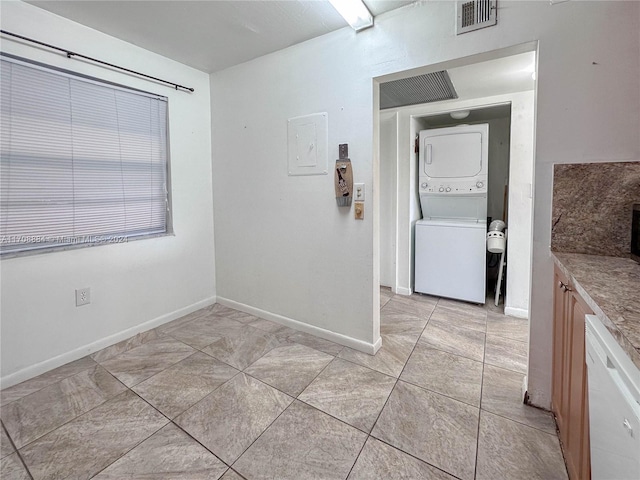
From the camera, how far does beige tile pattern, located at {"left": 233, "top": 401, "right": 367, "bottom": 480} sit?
4.29ft

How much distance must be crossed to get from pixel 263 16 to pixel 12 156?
5.97 ft

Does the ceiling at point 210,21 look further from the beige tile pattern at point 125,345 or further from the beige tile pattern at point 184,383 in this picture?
the beige tile pattern at point 184,383

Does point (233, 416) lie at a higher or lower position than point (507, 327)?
lower

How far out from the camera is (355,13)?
188 centimetres

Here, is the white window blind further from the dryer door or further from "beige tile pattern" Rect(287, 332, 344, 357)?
the dryer door

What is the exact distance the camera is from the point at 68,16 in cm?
204

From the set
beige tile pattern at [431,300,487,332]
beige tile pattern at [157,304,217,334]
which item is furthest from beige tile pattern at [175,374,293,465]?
beige tile pattern at [431,300,487,332]

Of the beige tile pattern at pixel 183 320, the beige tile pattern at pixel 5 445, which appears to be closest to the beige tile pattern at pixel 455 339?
the beige tile pattern at pixel 183 320

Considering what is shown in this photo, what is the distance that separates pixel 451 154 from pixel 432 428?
2.77 meters

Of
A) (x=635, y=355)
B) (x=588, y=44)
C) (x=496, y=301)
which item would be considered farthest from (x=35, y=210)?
(x=496, y=301)

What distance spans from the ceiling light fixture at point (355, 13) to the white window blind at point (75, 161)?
172 cm

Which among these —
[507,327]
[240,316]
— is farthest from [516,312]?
[240,316]

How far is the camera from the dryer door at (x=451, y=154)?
3244mm

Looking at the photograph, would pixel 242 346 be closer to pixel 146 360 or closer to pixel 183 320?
pixel 146 360
